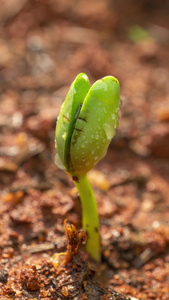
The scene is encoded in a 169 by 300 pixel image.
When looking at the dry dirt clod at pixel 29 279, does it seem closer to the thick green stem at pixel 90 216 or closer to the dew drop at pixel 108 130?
the thick green stem at pixel 90 216

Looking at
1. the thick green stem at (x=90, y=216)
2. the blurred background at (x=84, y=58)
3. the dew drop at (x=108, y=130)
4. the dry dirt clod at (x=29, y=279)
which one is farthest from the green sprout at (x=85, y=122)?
the blurred background at (x=84, y=58)

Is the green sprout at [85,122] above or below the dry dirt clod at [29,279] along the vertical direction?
above

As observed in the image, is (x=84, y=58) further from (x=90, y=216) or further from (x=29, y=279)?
(x=29, y=279)

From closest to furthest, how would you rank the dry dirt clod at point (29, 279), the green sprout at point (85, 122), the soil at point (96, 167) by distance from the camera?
1. the green sprout at point (85, 122)
2. the dry dirt clod at point (29, 279)
3. the soil at point (96, 167)

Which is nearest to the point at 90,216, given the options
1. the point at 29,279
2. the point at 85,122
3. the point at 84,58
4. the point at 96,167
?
the point at 29,279

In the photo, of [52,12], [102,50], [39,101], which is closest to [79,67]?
[102,50]

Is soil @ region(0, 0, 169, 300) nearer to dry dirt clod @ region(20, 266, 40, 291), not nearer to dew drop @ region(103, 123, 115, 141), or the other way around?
dry dirt clod @ region(20, 266, 40, 291)

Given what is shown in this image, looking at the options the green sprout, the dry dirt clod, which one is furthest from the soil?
the green sprout
